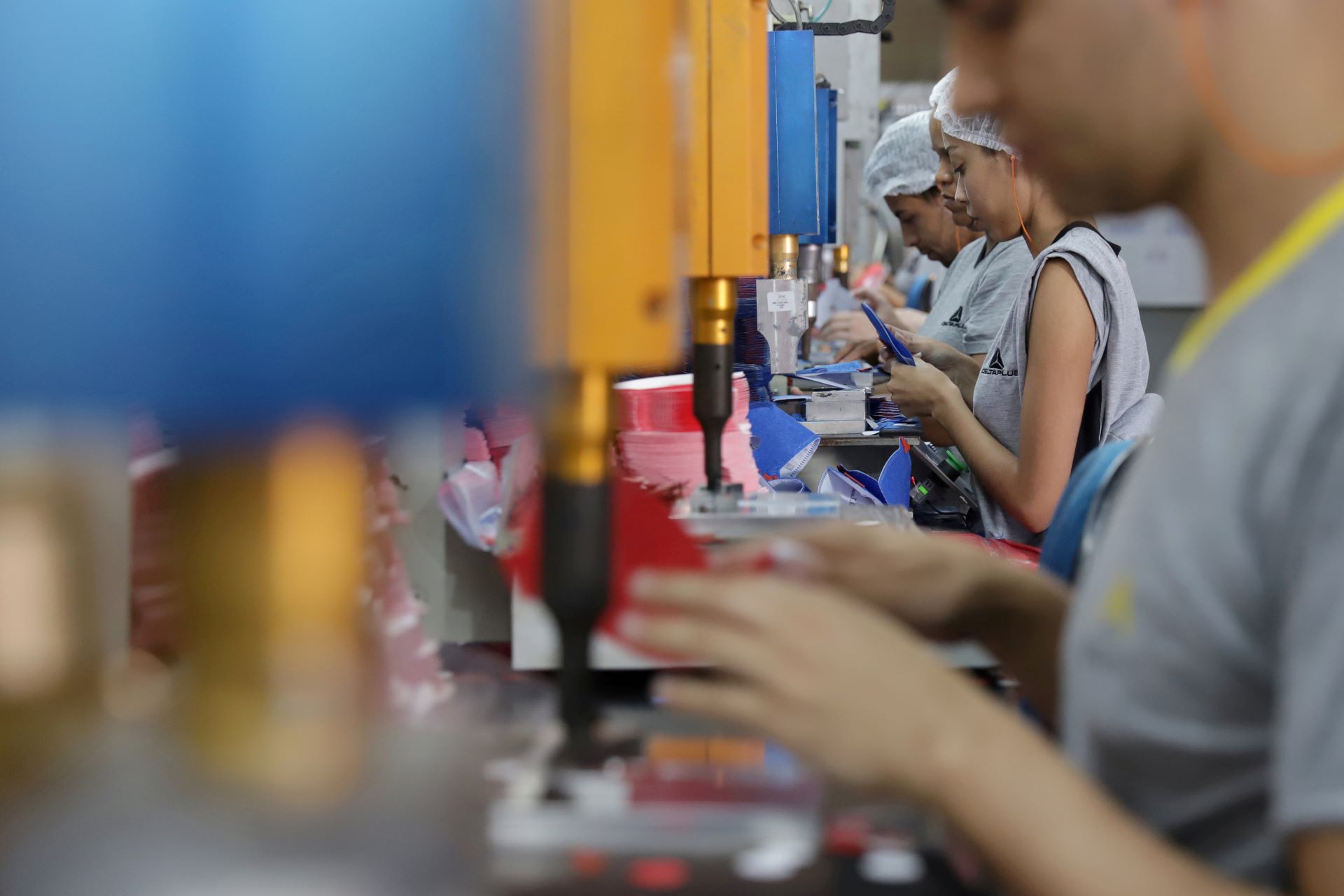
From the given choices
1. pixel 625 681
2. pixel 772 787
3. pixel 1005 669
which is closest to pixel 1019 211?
pixel 1005 669

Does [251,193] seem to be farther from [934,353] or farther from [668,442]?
[934,353]

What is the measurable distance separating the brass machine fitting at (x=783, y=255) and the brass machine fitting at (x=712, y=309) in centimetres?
116

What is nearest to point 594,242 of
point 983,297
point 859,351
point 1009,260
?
point 1009,260

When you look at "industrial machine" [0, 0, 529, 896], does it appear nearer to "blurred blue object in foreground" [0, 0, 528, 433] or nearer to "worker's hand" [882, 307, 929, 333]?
"blurred blue object in foreground" [0, 0, 528, 433]

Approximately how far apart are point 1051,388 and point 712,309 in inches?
34.2

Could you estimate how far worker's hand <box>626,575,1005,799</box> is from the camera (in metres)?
0.52

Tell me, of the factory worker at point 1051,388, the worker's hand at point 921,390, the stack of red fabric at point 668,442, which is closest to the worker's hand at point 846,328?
the worker's hand at point 921,390

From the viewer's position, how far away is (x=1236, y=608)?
557 millimetres

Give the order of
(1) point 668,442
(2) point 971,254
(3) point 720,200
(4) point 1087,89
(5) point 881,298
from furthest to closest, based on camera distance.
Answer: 1. (5) point 881,298
2. (2) point 971,254
3. (1) point 668,442
4. (3) point 720,200
5. (4) point 1087,89

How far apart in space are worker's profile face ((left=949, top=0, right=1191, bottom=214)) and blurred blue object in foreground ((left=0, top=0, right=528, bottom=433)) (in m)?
0.28

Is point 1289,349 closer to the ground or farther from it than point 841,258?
closer to the ground

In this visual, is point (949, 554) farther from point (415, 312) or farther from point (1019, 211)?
point (1019, 211)

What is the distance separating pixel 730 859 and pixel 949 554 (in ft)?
1.29

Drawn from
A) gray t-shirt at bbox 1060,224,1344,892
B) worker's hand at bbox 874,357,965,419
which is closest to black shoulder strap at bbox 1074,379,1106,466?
worker's hand at bbox 874,357,965,419
